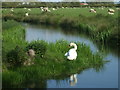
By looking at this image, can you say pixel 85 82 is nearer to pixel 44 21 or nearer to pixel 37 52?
pixel 37 52

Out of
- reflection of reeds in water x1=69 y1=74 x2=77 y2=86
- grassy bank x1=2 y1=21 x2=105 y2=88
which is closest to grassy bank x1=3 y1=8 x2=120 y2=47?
grassy bank x1=2 y1=21 x2=105 y2=88

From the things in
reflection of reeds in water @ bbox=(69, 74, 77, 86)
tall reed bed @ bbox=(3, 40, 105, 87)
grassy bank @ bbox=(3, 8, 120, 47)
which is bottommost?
reflection of reeds in water @ bbox=(69, 74, 77, 86)

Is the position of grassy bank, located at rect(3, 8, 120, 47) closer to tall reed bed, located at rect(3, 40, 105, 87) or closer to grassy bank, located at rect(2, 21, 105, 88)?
tall reed bed, located at rect(3, 40, 105, 87)

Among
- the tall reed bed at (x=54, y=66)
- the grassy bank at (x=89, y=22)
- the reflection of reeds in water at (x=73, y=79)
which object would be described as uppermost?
the grassy bank at (x=89, y=22)

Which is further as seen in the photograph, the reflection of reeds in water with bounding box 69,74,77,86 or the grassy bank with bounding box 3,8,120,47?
the grassy bank with bounding box 3,8,120,47

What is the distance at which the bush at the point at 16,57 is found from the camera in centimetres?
1232

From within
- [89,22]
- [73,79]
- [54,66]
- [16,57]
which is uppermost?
[89,22]

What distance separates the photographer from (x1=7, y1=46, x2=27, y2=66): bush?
40.4ft

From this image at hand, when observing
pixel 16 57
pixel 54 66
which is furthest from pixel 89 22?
pixel 16 57

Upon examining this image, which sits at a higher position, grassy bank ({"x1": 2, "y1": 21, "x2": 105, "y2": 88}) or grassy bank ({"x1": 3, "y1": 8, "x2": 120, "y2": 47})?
grassy bank ({"x1": 3, "y1": 8, "x2": 120, "y2": 47})

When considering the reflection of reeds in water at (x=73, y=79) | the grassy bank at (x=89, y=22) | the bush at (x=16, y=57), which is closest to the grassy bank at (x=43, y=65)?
the bush at (x=16, y=57)

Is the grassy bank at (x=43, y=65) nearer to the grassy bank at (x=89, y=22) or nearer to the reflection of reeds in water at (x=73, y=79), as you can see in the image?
the reflection of reeds in water at (x=73, y=79)

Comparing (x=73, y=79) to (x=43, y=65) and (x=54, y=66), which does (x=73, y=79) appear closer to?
(x=54, y=66)

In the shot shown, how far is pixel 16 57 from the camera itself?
487 inches
